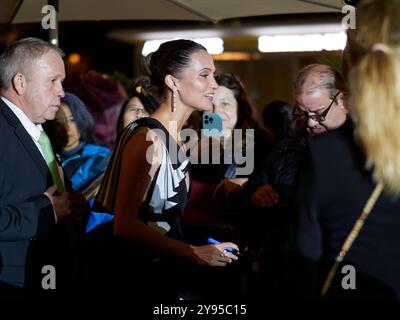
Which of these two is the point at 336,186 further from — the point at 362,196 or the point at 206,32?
the point at 206,32

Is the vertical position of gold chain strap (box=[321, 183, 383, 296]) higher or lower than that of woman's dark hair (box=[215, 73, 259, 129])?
lower

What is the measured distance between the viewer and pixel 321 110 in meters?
3.98

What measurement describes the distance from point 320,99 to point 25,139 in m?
1.52

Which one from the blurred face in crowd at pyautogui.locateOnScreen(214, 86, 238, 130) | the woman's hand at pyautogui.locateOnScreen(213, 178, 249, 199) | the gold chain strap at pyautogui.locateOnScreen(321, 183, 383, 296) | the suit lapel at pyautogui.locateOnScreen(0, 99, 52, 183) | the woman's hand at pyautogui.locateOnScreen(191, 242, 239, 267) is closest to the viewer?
the gold chain strap at pyautogui.locateOnScreen(321, 183, 383, 296)

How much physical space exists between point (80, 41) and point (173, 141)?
1016 centimetres

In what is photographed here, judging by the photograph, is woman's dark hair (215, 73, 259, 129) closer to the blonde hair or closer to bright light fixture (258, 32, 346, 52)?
the blonde hair

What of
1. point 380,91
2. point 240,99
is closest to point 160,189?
point 380,91

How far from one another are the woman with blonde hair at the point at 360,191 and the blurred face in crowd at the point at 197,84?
57.8 inches

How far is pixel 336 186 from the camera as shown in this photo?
2322mm

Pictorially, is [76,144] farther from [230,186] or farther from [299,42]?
[299,42]

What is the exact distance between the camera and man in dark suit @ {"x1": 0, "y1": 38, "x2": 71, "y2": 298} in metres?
3.46

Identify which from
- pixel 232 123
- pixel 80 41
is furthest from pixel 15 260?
pixel 80 41

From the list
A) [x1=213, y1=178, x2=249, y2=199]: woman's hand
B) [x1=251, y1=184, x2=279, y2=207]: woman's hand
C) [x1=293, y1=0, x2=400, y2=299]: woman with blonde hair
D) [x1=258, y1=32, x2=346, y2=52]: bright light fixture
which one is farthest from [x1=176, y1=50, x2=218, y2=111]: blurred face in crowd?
[x1=258, y1=32, x2=346, y2=52]: bright light fixture

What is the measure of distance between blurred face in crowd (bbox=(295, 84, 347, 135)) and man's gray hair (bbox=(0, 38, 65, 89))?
A: 137cm
